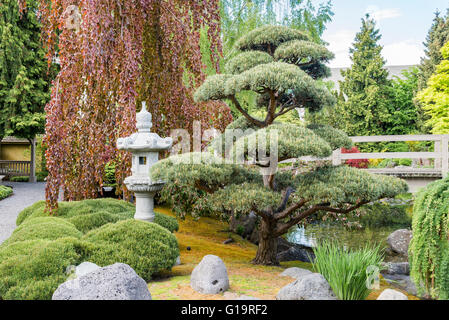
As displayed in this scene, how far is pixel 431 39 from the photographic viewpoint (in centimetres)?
1603

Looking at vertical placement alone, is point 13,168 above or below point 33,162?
below

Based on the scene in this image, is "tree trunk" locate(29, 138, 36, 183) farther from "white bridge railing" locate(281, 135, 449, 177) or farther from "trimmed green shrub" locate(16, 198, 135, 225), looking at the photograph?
"white bridge railing" locate(281, 135, 449, 177)

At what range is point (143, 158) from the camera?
4137 millimetres

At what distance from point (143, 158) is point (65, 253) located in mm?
1383

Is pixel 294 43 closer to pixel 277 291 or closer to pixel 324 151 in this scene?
pixel 324 151

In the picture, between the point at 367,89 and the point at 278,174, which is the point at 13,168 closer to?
the point at 278,174

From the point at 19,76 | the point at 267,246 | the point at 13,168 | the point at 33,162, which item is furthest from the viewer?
the point at 13,168

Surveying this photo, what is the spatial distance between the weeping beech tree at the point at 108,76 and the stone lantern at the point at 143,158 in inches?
7.4

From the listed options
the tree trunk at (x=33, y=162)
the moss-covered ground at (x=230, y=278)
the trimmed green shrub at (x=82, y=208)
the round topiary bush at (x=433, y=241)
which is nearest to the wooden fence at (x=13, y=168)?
the tree trunk at (x=33, y=162)

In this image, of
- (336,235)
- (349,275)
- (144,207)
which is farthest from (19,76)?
(349,275)

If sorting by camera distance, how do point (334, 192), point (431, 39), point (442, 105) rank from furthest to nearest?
point (431, 39)
point (442, 105)
point (334, 192)

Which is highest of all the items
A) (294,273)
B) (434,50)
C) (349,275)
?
(434,50)
